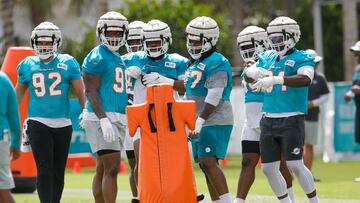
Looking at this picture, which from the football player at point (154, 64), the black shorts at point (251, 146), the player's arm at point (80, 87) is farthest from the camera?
the black shorts at point (251, 146)

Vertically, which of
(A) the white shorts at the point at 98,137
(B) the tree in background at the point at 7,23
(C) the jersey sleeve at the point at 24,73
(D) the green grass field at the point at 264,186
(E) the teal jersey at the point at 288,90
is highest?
(C) the jersey sleeve at the point at 24,73

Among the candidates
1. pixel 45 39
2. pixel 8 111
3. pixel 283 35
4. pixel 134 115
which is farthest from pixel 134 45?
pixel 8 111

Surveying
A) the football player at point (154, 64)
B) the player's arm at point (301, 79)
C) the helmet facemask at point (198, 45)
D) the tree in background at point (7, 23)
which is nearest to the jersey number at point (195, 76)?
the helmet facemask at point (198, 45)

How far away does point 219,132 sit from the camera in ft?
37.4

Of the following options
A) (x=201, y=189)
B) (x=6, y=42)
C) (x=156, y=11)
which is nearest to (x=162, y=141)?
(x=201, y=189)

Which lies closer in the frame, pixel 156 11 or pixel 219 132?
pixel 219 132

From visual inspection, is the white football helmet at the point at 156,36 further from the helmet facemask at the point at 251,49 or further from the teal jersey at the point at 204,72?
the helmet facemask at the point at 251,49

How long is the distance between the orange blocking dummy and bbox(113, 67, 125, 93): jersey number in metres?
0.87

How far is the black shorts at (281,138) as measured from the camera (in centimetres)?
1134

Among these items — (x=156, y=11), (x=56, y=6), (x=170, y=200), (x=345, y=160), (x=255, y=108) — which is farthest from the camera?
(x=56, y=6)

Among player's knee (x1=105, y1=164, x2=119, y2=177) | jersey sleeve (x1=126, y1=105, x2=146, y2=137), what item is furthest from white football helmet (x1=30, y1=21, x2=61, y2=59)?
jersey sleeve (x1=126, y1=105, x2=146, y2=137)

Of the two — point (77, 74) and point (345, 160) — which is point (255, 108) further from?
point (345, 160)

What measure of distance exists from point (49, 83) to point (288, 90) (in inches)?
99.8

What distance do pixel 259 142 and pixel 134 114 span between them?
1859mm
